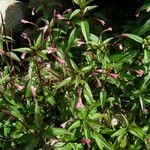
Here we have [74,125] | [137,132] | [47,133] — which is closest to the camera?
[47,133]

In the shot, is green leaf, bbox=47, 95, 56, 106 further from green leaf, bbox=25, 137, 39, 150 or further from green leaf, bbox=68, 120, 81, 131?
green leaf, bbox=25, 137, 39, 150

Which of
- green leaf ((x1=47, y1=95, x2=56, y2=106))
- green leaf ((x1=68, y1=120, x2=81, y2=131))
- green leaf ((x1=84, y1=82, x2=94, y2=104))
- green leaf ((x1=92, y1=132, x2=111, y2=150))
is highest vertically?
green leaf ((x1=84, y1=82, x2=94, y2=104))

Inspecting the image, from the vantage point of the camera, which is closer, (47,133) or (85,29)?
(47,133)

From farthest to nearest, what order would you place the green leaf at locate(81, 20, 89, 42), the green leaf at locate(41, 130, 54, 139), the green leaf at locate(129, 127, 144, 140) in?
the green leaf at locate(81, 20, 89, 42) < the green leaf at locate(129, 127, 144, 140) < the green leaf at locate(41, 130, 54, 139)

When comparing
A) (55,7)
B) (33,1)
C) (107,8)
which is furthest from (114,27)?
(33,1)

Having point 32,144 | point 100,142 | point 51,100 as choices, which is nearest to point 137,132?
point 100,142

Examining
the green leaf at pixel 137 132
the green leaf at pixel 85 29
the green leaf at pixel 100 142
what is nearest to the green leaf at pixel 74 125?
the green leaf at pixel 100 142

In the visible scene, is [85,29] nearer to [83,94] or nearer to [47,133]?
[83,94]

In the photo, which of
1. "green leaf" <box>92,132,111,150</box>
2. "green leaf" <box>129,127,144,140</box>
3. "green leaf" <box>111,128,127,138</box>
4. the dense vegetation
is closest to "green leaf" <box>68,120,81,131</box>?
the dense vegetation

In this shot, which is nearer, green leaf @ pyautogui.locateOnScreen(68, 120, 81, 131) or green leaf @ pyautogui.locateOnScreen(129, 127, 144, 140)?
green leaf @ pyautogui.locateOnScreen(68, 120, 81, 131)

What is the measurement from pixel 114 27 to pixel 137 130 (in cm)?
219

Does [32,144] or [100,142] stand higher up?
[32,144]

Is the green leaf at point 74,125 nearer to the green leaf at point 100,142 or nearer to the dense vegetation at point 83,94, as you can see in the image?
the dense vegetation at point 83,94

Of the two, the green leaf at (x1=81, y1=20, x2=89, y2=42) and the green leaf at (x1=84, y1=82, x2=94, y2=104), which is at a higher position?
the green leaf at (x1=81, y1=20, x2=89, y2=42)
